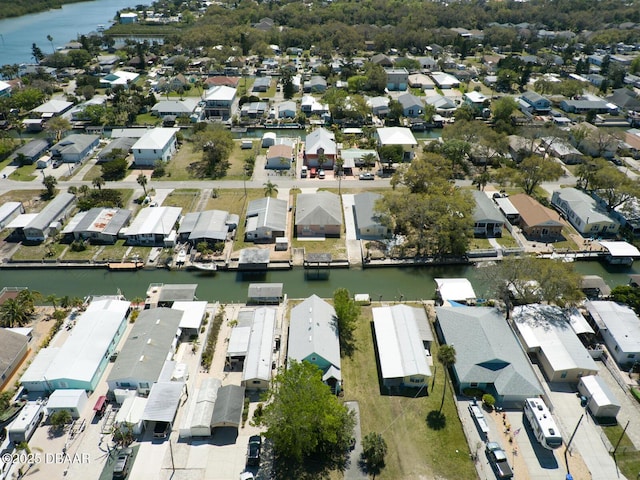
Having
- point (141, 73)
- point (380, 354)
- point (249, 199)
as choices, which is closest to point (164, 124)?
point (249, 199)

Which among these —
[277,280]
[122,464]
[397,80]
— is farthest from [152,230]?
[397,80]

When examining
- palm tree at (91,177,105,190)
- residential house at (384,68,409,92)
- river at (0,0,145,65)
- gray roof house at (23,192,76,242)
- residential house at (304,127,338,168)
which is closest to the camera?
gray roof house at (23,192,76,242)

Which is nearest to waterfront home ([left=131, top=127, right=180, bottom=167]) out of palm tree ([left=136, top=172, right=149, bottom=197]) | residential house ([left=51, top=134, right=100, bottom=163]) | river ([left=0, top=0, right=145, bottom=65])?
palm tree ([left=136, top=172, right=149, bottom=197])

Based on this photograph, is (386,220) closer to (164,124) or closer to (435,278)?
(435,278)

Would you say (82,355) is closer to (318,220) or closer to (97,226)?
(97,226)

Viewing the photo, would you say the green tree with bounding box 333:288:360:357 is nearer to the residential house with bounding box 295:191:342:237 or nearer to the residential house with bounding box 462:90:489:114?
the residential house with bounding box 295:191:342:237

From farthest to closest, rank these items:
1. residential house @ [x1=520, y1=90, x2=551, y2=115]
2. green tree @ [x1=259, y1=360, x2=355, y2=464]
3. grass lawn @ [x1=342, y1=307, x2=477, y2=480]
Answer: residential house @ [x1=520, y1=90, x2=551, y2=115] → grass lawn @ [x1=342, y1=307, x2=477, y2=480] → green tree @ [x1=259, y1=360, x2=355, y2=464]

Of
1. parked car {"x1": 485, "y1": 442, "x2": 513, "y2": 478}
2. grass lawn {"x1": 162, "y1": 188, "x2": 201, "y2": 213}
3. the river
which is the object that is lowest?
the river

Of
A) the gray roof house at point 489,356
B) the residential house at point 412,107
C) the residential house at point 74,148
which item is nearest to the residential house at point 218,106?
the residential house at point 74,148

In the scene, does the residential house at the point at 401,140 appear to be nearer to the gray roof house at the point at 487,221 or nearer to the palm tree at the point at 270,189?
the palm tree at the point at 270,189
